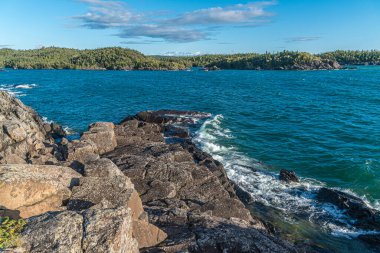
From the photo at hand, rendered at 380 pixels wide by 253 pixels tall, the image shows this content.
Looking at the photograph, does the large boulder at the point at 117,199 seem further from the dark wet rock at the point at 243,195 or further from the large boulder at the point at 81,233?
the dark wet rock at the point at 243,195

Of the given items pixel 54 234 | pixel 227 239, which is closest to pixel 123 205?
pixel 54 234

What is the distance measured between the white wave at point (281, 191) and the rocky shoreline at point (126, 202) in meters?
0.99

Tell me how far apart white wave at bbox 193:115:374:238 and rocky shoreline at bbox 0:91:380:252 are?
99cm

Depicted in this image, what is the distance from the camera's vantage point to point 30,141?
31.6 meters

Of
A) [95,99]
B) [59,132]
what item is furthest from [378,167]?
[95,99]

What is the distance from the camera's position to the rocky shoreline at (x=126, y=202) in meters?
9.39

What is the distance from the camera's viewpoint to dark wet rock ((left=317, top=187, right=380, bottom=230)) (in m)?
22.8

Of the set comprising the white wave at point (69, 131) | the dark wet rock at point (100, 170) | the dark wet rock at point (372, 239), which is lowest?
the dark wet rock at point (372, 239)

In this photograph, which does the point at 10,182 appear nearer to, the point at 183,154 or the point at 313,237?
the point at 183,154

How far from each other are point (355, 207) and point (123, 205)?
18.7m

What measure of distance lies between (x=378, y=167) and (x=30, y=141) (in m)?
34.1

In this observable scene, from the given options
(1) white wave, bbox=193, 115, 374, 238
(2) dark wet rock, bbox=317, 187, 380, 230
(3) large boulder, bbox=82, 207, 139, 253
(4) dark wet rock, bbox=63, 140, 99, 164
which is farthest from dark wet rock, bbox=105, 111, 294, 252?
(2) dark wet rock, bbox=317, 187, 380, 230

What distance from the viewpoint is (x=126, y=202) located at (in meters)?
13.3

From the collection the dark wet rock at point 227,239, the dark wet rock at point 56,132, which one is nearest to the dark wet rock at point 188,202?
the dark wet rock at point 227,239
